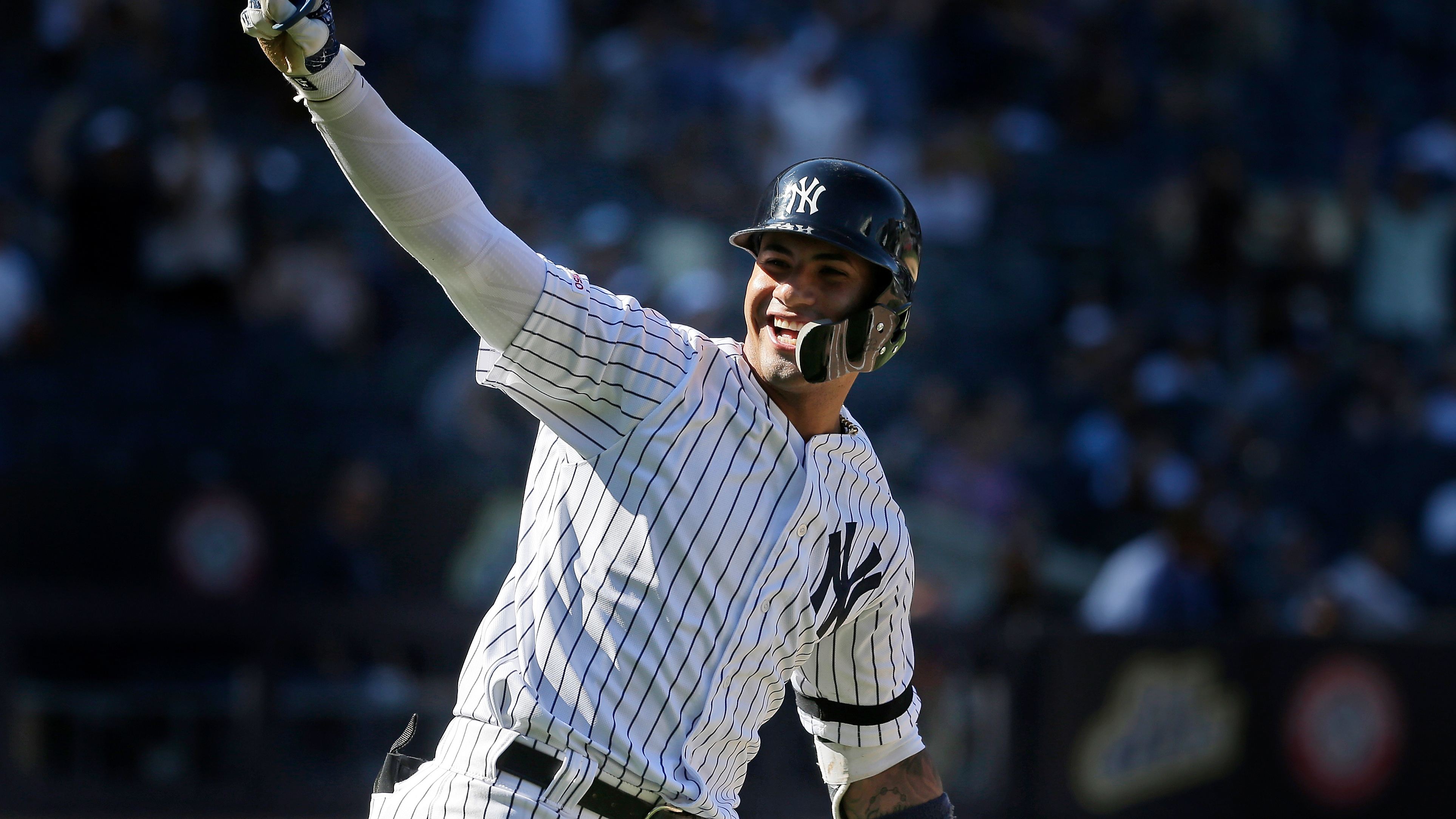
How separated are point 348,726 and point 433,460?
1.60 meters

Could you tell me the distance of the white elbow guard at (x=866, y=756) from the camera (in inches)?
138

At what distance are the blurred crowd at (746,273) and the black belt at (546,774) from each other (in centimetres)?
581

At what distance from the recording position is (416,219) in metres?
2.64

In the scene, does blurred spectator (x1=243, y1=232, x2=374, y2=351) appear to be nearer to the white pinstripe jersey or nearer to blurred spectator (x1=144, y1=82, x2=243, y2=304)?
blurred spectator (x1=144, y1=82, x2=243, y2=304)

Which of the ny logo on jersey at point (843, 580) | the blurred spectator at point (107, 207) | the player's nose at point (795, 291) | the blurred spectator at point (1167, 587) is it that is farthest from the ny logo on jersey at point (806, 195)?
the blurred spectator at point (107, 207)

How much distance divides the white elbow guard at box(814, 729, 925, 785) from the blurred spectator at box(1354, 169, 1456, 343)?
966 cm

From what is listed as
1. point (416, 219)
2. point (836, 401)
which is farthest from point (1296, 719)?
point (416, 219)

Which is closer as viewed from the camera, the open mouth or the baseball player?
the baseball player

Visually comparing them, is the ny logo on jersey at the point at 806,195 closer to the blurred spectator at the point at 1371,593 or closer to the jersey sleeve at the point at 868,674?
the jersey sleeve at the point at 868,674

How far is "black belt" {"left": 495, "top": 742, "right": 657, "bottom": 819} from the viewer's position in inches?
114

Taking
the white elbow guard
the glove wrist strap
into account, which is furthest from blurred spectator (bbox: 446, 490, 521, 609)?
the glove wrist strap

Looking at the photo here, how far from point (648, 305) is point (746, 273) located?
0.84m

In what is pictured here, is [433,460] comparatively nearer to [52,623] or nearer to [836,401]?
[52,623]

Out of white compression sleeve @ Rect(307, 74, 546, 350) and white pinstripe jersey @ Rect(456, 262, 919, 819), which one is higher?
white compression sleeve @ Rect(307, 74, 546, 350)
